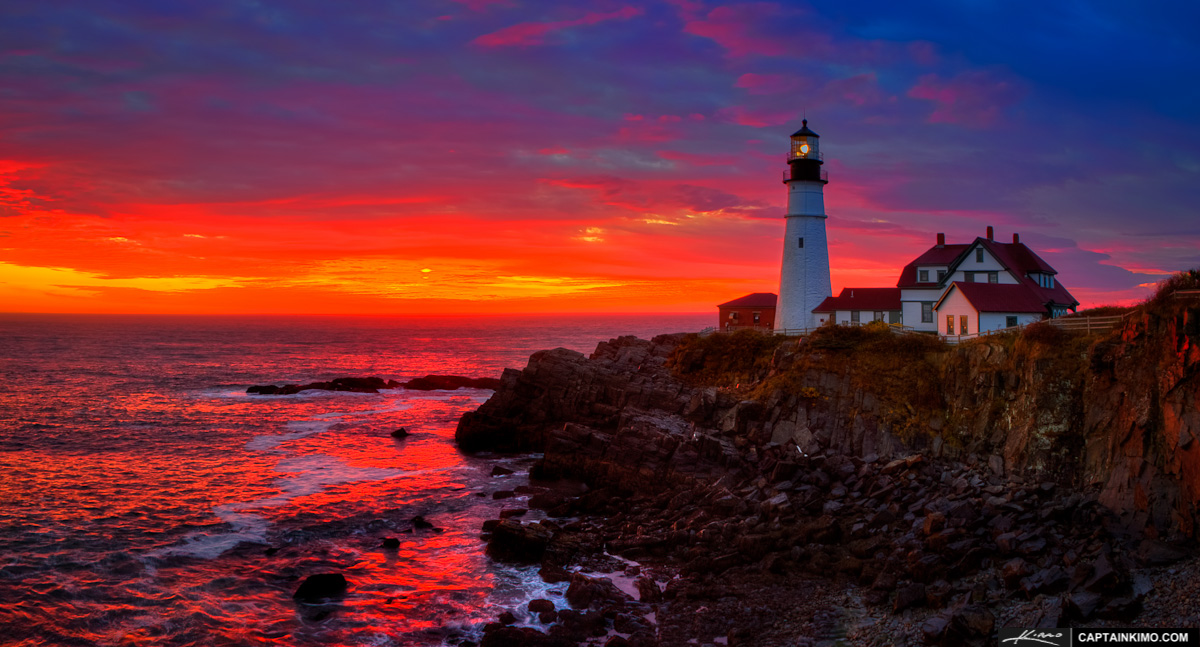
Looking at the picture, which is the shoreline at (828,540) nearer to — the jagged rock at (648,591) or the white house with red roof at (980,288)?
the jagged rock at (648,591)

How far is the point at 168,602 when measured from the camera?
22.8m

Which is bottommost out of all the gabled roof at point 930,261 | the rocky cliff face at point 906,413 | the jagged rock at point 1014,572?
the jagged rock at point 1014,572

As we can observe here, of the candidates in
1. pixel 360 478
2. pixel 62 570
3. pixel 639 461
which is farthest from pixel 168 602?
pixel 639 461

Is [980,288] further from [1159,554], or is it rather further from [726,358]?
[1159,554]

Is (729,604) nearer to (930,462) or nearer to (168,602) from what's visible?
(930,462)

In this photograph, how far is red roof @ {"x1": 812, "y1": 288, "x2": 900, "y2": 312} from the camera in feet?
175

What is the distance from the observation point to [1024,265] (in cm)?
4844

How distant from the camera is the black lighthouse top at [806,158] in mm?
54094

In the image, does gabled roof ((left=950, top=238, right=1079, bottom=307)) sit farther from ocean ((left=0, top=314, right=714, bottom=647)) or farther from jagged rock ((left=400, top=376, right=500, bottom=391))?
jagged rock ((left=400, top=376, right=500, bottom=391))

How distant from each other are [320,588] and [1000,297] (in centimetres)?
3775

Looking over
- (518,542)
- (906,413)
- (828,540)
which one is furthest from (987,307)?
(518,542)

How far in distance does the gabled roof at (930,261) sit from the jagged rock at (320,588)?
4244cm

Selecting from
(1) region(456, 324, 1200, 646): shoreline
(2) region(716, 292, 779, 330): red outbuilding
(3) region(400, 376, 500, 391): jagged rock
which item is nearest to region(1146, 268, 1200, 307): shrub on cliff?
(1) region(456, 324, 1200, 646): shoreline
